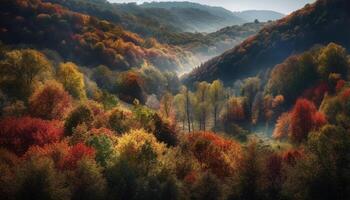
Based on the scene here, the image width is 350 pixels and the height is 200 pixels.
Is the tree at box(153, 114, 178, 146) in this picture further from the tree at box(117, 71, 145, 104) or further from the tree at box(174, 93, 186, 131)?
the tree at box(117, 71, 145, 104)

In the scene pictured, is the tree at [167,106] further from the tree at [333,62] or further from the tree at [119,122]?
the tree at [333,62]

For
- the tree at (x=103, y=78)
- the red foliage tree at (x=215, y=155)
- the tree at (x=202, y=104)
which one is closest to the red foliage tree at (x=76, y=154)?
the red foliage tree at (x=215, y=155)

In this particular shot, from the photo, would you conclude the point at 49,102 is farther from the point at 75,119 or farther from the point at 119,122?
the point at 119,122

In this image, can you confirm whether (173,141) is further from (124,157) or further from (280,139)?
(280,139)

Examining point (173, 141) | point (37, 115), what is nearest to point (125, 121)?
point (173, 141)

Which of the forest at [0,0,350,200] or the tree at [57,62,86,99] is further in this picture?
the tree at [57,62,86,99]

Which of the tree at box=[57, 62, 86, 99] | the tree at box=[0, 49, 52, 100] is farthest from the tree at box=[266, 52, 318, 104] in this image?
the tree at box=[0, 49, 52, 100]
